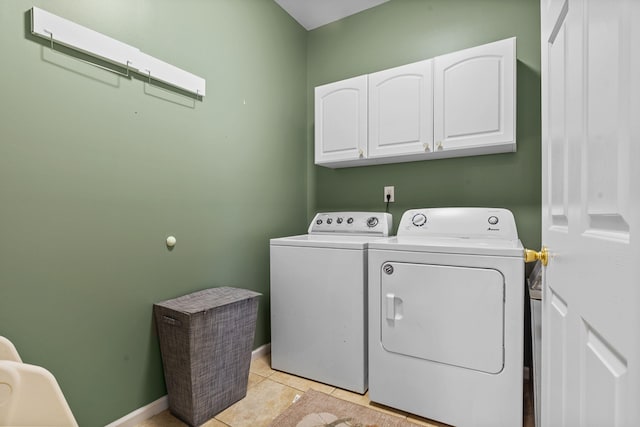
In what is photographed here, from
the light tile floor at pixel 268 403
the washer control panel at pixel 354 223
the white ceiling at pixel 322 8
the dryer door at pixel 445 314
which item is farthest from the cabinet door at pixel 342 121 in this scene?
the light tile floor at pixel 268 403

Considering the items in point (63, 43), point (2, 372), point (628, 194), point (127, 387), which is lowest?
point (127, 387)

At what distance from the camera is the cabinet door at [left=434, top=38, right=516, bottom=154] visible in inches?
70.7

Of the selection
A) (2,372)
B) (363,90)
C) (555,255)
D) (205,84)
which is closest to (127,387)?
(2,372)

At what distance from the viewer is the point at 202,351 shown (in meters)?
1.54

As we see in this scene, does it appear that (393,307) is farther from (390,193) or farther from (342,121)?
(342,121)

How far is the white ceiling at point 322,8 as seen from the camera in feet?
8.21

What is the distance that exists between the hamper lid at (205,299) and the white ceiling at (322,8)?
2328 millimetres

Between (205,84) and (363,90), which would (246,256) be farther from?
(363,90)

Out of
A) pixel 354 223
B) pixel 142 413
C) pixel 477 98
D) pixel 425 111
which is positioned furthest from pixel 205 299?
pixel 477 98

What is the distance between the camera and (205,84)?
192cm

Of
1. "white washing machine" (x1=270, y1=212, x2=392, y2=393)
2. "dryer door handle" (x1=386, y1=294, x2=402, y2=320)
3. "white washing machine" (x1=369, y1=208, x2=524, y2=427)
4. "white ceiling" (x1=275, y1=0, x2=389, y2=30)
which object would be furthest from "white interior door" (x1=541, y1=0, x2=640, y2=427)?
"white ceiling" (x1=275, y1=0, x2=389, y2=30)

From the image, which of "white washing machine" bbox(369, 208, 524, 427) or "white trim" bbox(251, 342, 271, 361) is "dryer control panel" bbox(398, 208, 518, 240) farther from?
"white trim" bbox(251, 342, 271, 361)

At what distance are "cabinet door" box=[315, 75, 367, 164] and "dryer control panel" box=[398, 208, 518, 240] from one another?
2.05ft

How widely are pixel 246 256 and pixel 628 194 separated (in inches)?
82.4
